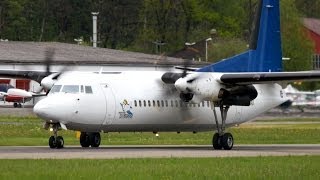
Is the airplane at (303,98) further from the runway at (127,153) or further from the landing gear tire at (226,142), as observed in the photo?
the runway at (127,153)

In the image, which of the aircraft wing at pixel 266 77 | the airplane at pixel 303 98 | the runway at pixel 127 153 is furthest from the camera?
the airplane at pixel 303 98

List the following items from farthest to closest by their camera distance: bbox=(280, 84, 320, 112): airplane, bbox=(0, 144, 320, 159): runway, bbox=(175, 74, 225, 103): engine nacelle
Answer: bbox=(280, 84, 320, 112): airplane
bbox=(175, 74, 225, 103): engine nacelle
bbox=(0, 144, 320, 159): runway

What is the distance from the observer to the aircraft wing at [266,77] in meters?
39.0

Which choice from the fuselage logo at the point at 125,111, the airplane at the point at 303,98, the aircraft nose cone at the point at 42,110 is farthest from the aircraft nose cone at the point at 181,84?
the airplane at the point at 303,98

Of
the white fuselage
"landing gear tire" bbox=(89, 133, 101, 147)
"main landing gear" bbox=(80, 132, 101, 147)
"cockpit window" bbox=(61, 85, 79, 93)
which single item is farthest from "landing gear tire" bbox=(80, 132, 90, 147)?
"cockpit window" bbox=(61, 85, 79, 93)

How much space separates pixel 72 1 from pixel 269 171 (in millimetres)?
90123

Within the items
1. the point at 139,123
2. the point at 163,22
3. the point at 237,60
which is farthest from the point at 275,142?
the point at 163,22

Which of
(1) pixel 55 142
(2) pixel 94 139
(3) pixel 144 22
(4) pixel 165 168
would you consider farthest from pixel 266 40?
(3) pixel 144 22

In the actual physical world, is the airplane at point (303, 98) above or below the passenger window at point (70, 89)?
above

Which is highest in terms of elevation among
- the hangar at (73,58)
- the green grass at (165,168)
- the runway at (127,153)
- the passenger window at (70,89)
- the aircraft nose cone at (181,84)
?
the hangar at (73,58)

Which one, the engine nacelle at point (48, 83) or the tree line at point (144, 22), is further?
the tree line at point (144, 22)

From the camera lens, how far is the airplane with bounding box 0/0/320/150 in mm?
37750

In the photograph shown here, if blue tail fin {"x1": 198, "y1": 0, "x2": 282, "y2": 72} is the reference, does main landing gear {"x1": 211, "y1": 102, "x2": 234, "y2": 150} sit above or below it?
below

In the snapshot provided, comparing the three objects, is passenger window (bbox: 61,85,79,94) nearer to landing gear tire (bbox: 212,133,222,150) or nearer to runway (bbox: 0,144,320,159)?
runway (bbox: 0,144,320,159)
